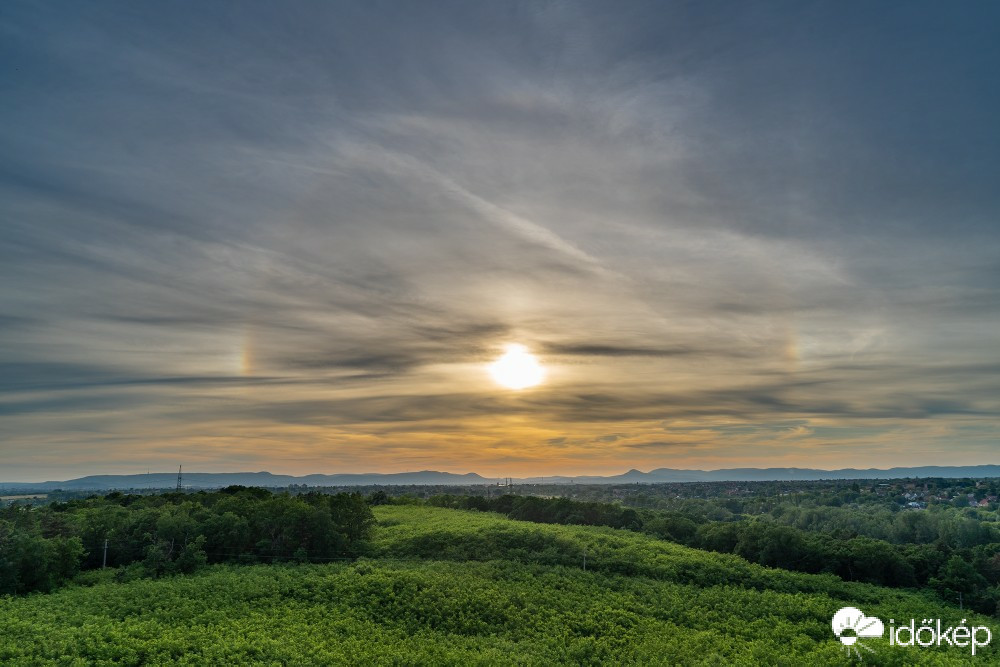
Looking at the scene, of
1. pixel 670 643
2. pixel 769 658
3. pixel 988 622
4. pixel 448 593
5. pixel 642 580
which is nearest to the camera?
pixel 769 658

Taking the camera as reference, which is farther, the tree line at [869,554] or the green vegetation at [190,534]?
the tree line at [869,554]

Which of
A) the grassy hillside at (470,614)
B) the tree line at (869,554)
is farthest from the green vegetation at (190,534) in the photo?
the tree line at (869,554)

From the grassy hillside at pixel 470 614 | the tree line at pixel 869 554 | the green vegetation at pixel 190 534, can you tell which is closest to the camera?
the grassy hillside at pixel 470 614

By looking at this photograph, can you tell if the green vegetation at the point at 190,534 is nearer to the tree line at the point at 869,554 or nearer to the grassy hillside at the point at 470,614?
the grassy hillside at the point at 470,614

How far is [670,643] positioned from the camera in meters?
61.8

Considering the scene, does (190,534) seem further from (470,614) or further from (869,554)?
(869,554)

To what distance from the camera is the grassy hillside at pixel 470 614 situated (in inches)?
2100

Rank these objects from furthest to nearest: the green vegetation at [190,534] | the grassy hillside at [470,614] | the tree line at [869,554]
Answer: the tree line at [869,554], the green vegetation at [190,534], the grassy hillside at [470,614]

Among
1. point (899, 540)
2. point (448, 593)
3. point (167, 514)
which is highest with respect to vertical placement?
point (167, 514)

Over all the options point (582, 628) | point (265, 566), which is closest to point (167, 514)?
point (265, 566)

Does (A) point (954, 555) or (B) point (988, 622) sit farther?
(A) point (954, 555)

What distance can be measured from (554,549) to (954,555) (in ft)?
218

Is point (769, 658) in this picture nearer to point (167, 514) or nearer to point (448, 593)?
point (448, 593)

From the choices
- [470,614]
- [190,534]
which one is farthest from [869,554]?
[190,534]
